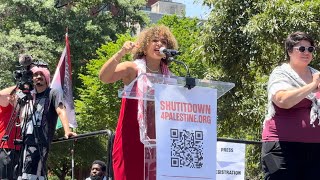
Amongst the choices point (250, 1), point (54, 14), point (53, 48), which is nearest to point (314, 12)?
point (250, 1)

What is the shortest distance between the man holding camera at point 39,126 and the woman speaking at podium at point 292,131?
2120mm

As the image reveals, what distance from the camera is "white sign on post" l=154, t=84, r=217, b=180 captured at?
13.8 feet

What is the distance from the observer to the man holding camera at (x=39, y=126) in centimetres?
589

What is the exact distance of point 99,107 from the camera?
27.0 meters

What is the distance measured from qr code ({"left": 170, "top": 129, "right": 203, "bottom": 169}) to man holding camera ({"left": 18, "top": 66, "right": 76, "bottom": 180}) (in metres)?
1.88

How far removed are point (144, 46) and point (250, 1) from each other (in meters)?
7.38

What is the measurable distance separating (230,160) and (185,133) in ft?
10.9

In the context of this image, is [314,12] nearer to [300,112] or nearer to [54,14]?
[300,112]

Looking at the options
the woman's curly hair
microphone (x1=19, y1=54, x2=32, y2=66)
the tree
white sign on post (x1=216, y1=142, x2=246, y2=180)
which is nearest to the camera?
the woman's curly hair

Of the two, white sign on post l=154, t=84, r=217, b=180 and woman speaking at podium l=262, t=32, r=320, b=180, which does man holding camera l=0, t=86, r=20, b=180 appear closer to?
white sign on post l=154, t=84, r=217, b=180

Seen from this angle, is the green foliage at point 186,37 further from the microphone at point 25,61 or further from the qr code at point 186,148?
the qr code at point 186,148

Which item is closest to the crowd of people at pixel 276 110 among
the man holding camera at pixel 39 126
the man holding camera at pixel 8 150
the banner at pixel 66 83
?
the man holding camera at pixel 39 126

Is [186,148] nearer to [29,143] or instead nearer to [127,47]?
[127,47]

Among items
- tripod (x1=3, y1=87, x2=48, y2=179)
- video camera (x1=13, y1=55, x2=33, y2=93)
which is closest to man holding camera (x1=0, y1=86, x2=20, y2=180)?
tripod (x1=3, y1=87, x2=48, y2=179)
